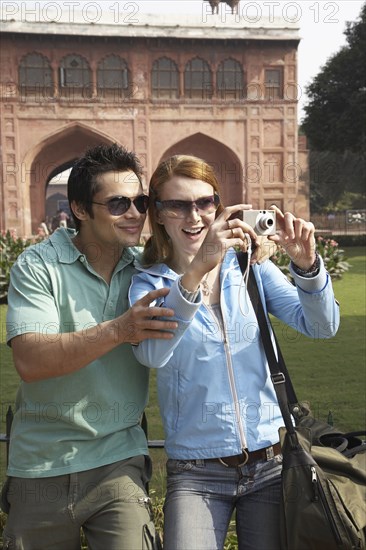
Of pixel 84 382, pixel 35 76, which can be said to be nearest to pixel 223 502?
pixel 84 382

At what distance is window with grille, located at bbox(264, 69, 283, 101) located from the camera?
809 inches

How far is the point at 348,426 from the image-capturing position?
4.43 meters

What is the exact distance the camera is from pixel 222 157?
21297mm

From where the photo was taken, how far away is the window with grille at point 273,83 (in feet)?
67.4

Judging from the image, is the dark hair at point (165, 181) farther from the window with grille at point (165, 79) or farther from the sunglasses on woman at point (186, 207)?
the window with grille at point (165, 79)

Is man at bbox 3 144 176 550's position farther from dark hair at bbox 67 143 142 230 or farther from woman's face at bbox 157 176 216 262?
woman's face at bbox 157 176 216 262

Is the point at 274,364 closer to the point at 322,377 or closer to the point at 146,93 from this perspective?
the point at 322,377

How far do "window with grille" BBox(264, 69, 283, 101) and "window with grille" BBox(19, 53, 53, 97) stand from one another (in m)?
7.11

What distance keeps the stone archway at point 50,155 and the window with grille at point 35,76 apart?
55.2 inches

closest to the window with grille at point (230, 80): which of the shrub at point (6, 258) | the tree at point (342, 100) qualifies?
the tree at point (342, 100)

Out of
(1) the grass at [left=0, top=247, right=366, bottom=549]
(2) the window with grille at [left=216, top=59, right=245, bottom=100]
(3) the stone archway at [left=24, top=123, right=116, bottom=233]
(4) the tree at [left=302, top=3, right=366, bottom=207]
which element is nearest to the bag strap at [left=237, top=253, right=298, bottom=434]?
(1) the grass at [left=0, top=247, right=366, bottom=549]

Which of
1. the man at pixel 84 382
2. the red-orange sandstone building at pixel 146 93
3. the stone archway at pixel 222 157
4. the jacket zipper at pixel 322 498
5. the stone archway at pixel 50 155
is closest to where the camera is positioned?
the jacket zipper at pixel 322 498

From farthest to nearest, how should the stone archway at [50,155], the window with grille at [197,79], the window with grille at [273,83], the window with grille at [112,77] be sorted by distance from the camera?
1. the window with grille at [273,83]
2. the window with grille at [197,79]
3. the stone archway at [50,155]
4. the window with grille at [112,77]

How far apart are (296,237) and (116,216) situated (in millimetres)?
560
